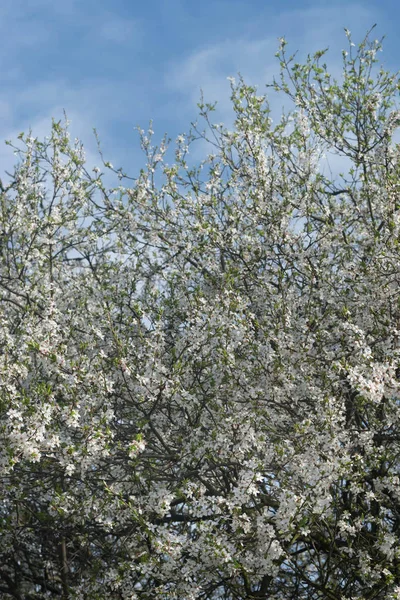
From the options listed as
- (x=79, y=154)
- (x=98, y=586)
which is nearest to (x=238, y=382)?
(x=98, y=586)

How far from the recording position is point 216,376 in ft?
28.4

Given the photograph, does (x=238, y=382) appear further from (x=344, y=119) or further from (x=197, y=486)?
(x=344, y=119)

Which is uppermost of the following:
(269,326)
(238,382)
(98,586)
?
(269,326)

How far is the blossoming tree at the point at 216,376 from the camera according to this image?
7480mm

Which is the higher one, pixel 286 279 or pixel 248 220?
pixel 248 220

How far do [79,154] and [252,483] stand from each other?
6.50 meters

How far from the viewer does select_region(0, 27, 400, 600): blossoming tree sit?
7.48m

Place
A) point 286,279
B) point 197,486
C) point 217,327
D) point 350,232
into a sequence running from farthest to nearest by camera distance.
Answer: point 350,232 < point 286,279 < point 217,327 < point 197,486

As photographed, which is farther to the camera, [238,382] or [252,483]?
[238,382]

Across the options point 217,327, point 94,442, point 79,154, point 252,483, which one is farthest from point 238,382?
point 79,154

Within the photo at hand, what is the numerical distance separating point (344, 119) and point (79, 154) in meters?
4.37

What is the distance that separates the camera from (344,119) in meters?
11.6

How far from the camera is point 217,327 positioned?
825 centimetres

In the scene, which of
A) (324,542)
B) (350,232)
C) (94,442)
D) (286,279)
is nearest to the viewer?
(94,442)
